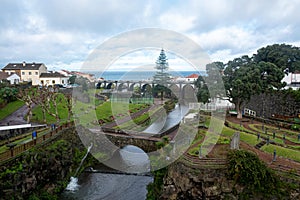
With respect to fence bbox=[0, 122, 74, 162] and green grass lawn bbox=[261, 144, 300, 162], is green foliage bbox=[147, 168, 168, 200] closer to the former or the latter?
green grass lawn bbox=[261, 144, 300, 162]

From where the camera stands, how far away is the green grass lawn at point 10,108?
27.0 m

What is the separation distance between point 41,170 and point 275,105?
948 inches

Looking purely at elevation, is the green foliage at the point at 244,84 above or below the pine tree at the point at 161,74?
below

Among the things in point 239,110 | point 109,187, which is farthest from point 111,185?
point 239,110

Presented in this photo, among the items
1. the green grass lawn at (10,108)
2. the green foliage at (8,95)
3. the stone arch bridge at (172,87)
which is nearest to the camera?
the green grass lawn at (10,108)

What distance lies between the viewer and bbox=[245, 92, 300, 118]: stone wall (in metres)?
24.4

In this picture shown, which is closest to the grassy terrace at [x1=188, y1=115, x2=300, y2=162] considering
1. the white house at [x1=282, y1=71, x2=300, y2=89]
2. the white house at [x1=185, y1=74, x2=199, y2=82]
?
the white house at [x1=282, y1=71, x2=300, y2=89]

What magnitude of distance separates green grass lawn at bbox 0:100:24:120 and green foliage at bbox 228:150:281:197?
24510mm

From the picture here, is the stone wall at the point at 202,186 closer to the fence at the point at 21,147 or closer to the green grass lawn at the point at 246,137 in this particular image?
the green grass lawn at the point at 246,137

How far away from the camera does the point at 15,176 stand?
13.8m

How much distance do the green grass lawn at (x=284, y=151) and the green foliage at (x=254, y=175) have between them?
3.11 m

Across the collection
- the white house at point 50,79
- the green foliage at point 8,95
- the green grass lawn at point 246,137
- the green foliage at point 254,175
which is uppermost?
the white house at point 50,79

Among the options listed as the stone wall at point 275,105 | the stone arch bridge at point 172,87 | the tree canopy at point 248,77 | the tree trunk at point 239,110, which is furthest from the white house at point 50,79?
the stone wall at point 275,105

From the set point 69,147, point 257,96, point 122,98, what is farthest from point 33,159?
point 122,98
